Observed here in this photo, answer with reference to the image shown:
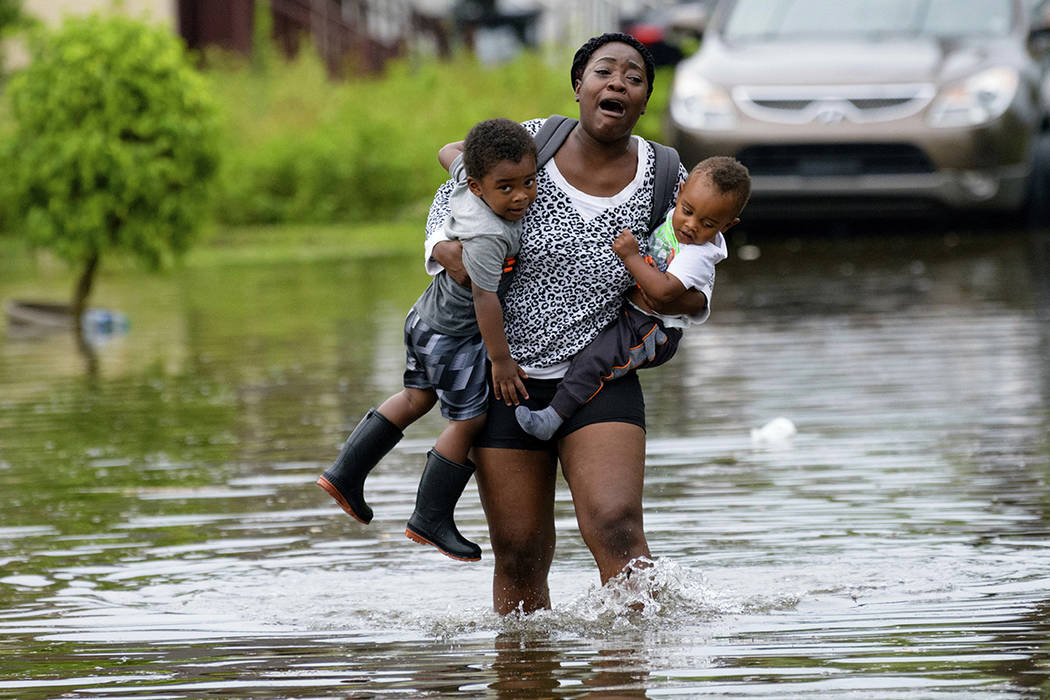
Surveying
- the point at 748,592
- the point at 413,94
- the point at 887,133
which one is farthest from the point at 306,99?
the point at 748,592

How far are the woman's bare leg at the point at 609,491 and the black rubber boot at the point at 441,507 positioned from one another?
295mm

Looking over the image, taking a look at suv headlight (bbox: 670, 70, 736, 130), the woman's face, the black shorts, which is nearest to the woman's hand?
the black shorts

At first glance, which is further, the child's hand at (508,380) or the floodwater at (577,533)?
the child's hand at (508,380)

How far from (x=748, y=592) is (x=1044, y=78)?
1019 centimetres

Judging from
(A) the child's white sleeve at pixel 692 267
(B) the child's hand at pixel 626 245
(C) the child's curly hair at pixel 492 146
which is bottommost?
(A) the child's white sleeve at pixel 692 267

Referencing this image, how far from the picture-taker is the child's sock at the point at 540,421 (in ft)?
16.4

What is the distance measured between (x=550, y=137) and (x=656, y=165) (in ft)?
0.93

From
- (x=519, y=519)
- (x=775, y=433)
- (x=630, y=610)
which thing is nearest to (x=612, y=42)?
(x=519, y=519)

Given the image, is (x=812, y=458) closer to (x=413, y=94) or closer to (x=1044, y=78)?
(x=1044, y=78)

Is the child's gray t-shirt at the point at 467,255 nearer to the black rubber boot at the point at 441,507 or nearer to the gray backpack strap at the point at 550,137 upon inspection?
the gray backpack strap at the point at 550,137

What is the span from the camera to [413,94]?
26.9m

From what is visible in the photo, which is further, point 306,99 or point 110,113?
point 306,99

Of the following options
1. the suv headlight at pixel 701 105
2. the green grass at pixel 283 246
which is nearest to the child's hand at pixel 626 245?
the suv headlight at pixel 701 105

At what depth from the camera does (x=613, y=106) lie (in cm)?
497
